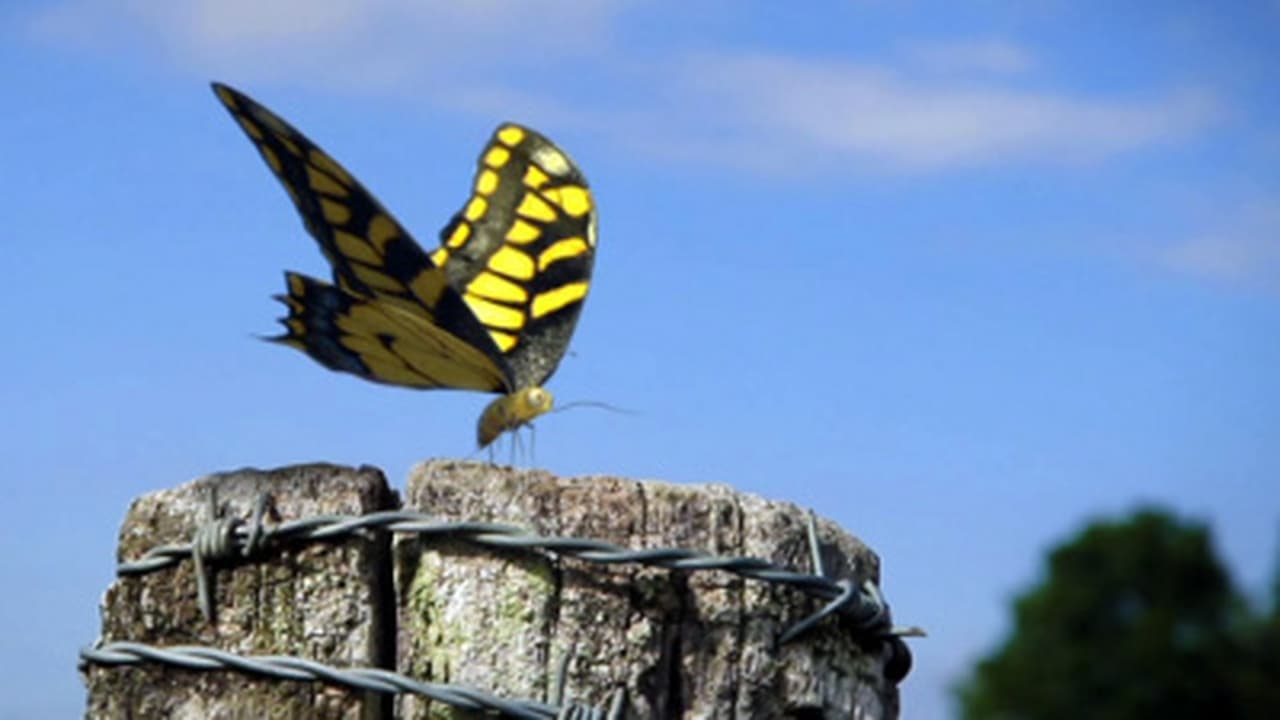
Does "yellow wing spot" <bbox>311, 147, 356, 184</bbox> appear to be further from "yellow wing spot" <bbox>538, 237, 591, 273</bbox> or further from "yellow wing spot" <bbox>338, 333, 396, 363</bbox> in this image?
"yellow wing spot" <bbox>538, 237, 591, 273</bbox>

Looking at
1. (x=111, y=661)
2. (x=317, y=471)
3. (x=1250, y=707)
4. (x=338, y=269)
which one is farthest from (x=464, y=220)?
(x=1250, y=707)

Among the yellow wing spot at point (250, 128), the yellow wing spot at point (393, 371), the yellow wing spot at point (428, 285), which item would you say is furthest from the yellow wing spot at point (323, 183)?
the yellow wing spot at point (393, 371)

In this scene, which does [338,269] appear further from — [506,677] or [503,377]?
[506,677]

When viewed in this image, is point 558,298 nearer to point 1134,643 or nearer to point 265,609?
point 265,609

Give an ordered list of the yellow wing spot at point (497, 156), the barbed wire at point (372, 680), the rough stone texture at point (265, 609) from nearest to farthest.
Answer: the barbed wire at point (372, 680) < the rough stone texture at point (265, 609) < the yellow wing spot at point (497, 156)

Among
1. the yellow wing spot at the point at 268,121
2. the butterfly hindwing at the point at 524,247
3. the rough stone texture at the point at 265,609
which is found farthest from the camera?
the butterfly hindwing at the point at 524,247

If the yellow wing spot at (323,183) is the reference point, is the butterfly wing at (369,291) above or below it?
below

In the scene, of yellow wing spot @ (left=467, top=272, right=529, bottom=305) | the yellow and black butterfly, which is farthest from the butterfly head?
yellow wing spot @ (left=467, top=272, right=529, bottom=305)

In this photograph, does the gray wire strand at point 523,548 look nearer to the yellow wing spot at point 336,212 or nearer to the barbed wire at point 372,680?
the barbed wire at point 372,680
